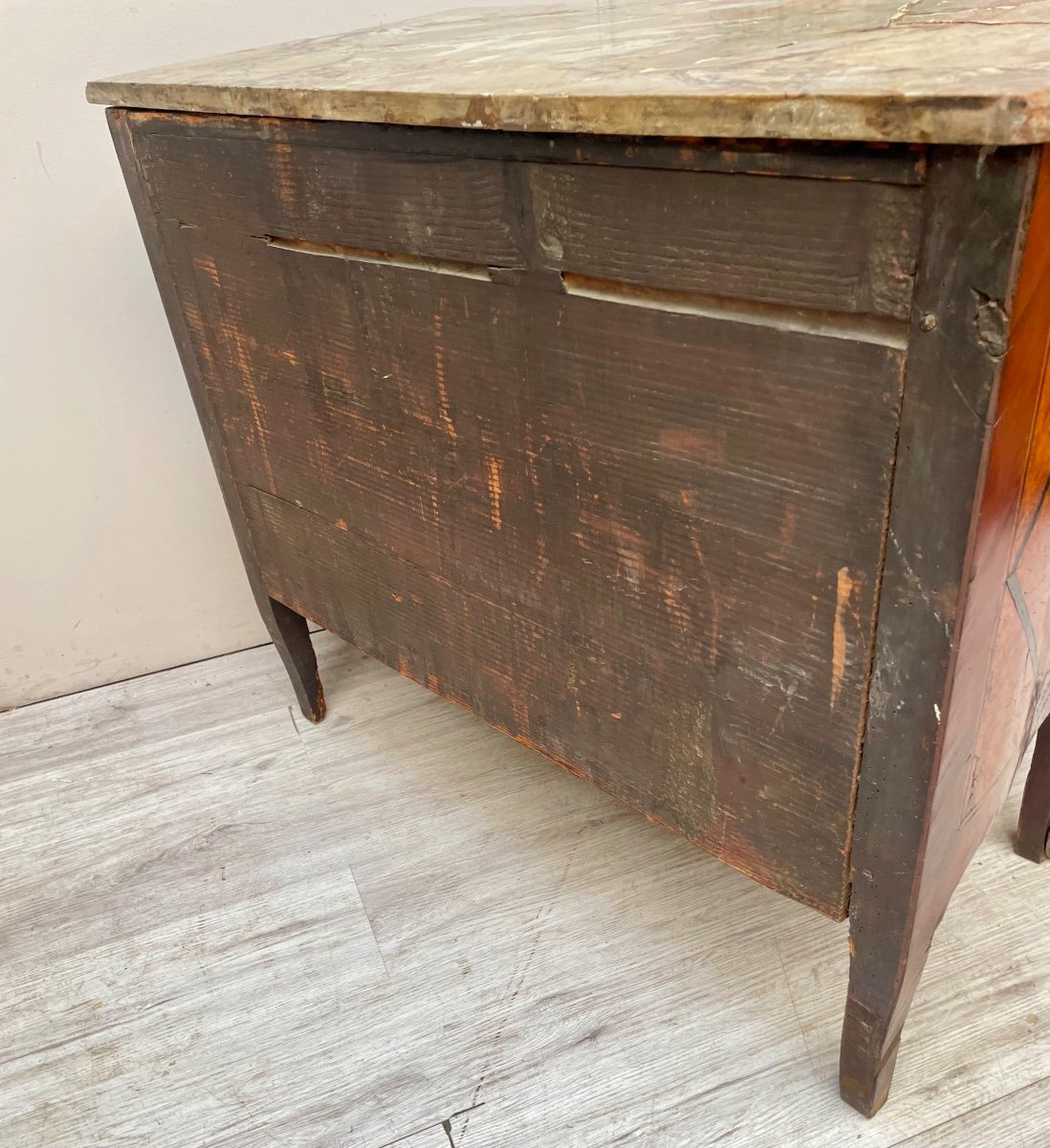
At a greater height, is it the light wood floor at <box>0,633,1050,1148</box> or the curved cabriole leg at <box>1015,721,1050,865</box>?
the curved cabriole leg at <box>1015,721,1050,865</box>

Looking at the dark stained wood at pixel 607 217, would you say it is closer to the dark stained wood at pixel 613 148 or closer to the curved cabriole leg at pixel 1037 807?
the dark stained wood at pixel 613 148

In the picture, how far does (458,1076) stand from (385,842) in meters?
0.35

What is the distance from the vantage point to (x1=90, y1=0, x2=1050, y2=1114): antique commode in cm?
55


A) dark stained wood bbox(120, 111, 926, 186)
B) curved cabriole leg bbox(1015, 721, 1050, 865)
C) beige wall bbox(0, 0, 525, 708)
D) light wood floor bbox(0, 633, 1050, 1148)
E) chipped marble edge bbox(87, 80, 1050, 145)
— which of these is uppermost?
chipped marble edge bbox(87, 80, 1050, 145)

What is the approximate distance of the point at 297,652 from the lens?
1466mm

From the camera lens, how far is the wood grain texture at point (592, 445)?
63 cm

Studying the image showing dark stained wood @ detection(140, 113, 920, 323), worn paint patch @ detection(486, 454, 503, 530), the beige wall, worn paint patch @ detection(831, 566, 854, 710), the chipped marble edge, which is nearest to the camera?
the chipped marble edge

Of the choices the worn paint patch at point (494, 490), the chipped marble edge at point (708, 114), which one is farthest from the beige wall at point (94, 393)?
the worn paint patch at point (494, 490)

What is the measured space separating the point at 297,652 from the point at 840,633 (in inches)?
37.5

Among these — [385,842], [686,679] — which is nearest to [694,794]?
[686,679]

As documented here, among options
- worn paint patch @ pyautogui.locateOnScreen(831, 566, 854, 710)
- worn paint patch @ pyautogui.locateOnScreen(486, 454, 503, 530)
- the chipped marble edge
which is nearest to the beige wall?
the chipped marble edge

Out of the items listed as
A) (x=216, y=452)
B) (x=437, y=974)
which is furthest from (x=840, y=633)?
(x=216, y=452)

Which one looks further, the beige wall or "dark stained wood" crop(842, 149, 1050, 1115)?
the beige wall

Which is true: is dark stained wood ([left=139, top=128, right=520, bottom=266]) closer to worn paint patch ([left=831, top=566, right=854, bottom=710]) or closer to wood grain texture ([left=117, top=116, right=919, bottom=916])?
wood grain texture ([left=117, top=116, right=919, bottom=916])
